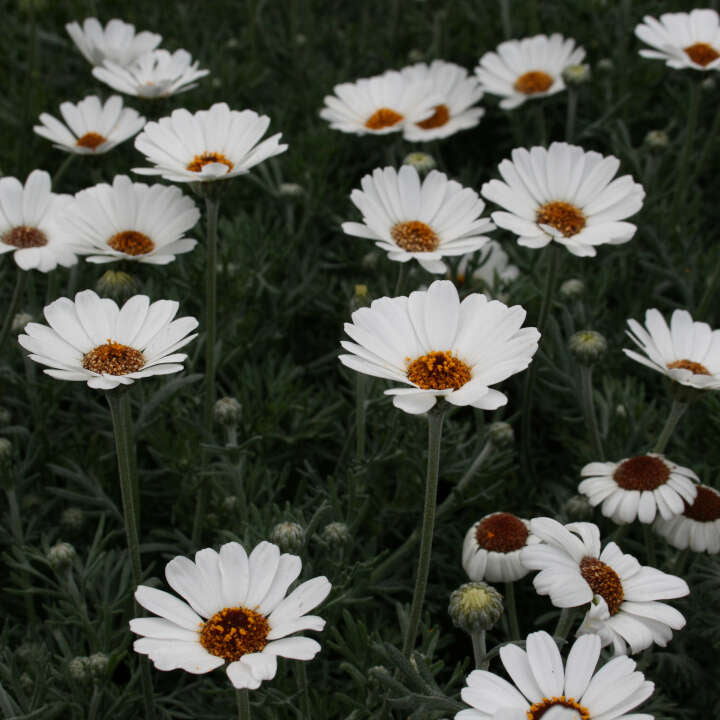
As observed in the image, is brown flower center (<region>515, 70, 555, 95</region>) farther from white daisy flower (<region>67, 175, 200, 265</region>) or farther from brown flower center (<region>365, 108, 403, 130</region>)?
white daisy flower (<region>67, 175, 200, 265</region>)

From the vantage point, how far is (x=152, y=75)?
3553 mm

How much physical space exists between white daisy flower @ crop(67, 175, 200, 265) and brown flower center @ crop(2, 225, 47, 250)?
18cm

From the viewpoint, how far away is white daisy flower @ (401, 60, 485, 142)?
4.03 meters

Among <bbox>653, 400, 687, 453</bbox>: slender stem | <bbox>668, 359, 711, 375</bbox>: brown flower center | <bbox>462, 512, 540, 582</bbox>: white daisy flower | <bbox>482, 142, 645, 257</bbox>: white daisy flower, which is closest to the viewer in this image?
<bbox>462, 512, 540, 582</bbox>: white daisy flower

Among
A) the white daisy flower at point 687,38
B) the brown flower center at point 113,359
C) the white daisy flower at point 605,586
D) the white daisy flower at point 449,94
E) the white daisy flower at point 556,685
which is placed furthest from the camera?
the white daisy flower at point 449,94

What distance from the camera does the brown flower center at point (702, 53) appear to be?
374cm

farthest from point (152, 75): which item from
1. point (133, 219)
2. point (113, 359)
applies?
point (113, 359)

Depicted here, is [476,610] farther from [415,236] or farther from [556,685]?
[415,236]

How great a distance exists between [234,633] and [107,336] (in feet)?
2.54

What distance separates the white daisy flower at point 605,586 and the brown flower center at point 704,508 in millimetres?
393

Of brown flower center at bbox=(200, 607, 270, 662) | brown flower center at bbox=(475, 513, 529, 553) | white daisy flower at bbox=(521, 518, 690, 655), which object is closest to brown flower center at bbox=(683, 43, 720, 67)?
brown flower center at bbox=(475, 513, 529, 553)

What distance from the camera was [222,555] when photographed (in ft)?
6.52

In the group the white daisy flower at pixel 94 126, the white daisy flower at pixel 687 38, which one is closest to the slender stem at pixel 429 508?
the white daisy flower at pixel 94 126

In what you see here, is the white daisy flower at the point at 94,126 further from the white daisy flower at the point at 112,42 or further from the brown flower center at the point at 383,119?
the brown flower center at the point at 383,119
